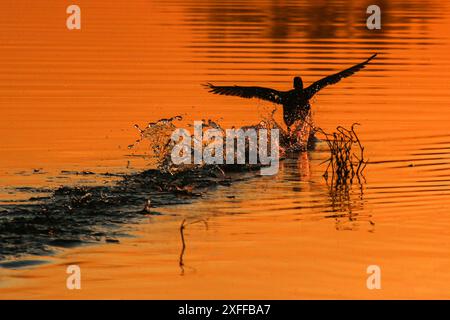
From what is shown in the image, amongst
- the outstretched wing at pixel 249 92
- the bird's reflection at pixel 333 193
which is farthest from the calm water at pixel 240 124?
the outstretched wing at pixel 249 92

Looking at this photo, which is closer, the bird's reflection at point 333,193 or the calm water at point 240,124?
the calm water at point 240,124

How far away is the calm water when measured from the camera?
535 inches

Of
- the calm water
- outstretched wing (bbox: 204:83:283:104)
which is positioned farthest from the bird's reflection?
outstretched wing (bbox: 204:83:283:104)

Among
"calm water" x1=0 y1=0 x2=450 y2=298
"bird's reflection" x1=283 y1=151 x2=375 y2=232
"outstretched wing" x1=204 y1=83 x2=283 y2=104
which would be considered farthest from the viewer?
"outstretched wing" x1=204 y1=83 x2=283 y2=104

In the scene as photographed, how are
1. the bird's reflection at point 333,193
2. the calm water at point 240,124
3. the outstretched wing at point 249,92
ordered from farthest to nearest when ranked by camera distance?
1. the outstretched wing at point 249,92
2. the bird's reflection at point 333,193
3. the calm water at point 240,124

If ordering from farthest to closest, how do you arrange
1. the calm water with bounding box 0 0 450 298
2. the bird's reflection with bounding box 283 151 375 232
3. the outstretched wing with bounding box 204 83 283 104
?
the outstretched wing with bounding box 204 83 283 104 < the bird's reflection with bounding box 283 151 375 232 < the calm water with bounding box 0 0 450 298

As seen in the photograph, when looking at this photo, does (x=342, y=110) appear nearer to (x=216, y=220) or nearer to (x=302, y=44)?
(x=216, y=220)

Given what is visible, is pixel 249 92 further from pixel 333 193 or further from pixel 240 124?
pixel 333 193

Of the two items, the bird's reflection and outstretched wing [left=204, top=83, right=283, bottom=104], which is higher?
outstretched wing [left=204, top=83, right=283, bottom=104]

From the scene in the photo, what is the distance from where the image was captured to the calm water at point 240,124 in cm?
1358

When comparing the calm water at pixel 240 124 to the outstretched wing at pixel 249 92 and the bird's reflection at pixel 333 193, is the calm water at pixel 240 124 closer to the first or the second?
the bird's reflection at pixel 333 193

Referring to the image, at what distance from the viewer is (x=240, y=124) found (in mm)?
24141

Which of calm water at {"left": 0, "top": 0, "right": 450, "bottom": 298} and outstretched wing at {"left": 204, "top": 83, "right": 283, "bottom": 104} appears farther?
outstretched wing at {"left": 204, "top": 83, "right": 283, "bottom": 104}

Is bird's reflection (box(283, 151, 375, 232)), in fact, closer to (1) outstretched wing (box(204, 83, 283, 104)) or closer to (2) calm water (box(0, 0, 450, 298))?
(2) calm water (box(0, 0, 450, 298))
